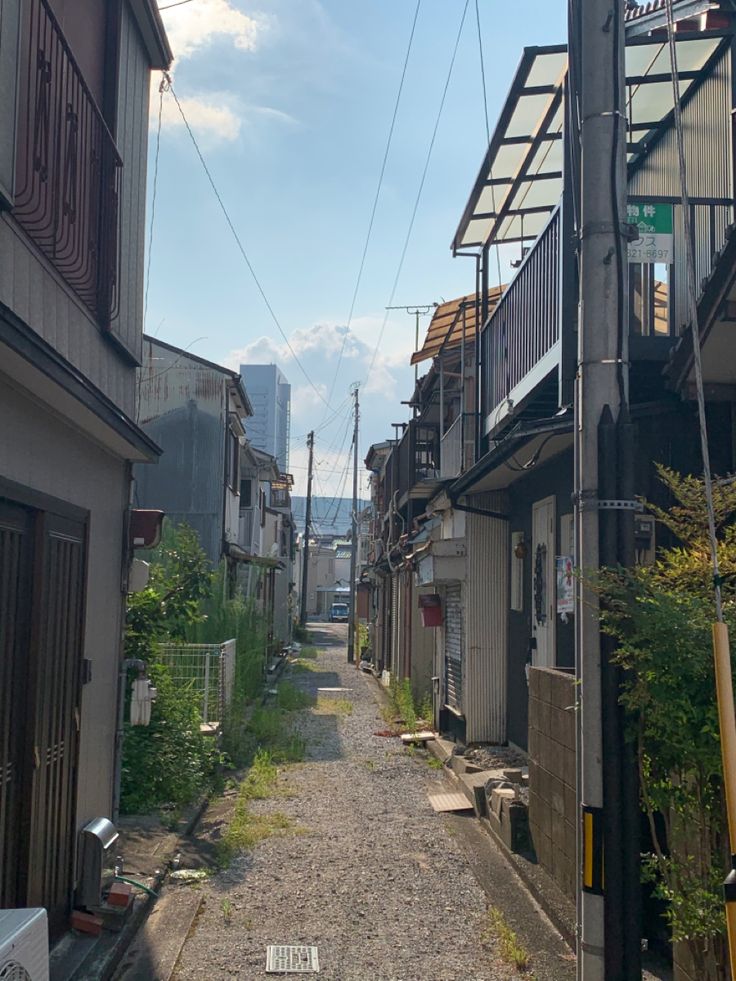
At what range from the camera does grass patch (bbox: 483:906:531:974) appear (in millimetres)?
5605

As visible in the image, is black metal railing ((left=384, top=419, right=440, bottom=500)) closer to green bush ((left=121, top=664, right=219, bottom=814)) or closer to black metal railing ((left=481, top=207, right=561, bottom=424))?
black metal railing ((left=481, top=207, right=561, bottom=424))

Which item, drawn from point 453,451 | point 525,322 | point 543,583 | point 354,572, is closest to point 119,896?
point 543,583

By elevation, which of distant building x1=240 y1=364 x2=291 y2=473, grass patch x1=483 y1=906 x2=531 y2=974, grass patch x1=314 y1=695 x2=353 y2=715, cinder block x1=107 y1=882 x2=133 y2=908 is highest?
distant building x1=240 y1=364 x2=291 y2=473

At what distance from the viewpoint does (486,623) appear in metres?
12.2

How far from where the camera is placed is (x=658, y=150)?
9.06 metres

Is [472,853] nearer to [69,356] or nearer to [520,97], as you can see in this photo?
[69,356]

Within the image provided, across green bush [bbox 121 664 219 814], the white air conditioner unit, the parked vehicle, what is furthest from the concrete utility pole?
the parked vehicle

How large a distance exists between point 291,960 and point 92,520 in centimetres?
298

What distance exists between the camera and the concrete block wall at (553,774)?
6.27 m

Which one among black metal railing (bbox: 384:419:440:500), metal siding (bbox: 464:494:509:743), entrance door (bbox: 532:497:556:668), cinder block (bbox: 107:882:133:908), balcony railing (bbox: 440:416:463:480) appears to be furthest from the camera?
black metal railing (bbox: 384:419:440:500)

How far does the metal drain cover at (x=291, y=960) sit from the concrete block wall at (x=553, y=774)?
1.74 metres

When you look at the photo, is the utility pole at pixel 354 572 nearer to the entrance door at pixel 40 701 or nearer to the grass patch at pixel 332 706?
the grass patch at pixel 332 706

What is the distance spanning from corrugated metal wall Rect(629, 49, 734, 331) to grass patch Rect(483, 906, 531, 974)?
14.7ft

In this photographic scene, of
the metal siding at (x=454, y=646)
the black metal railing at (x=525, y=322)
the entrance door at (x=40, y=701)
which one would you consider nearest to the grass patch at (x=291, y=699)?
the metal siding at (x=454, y=646)
